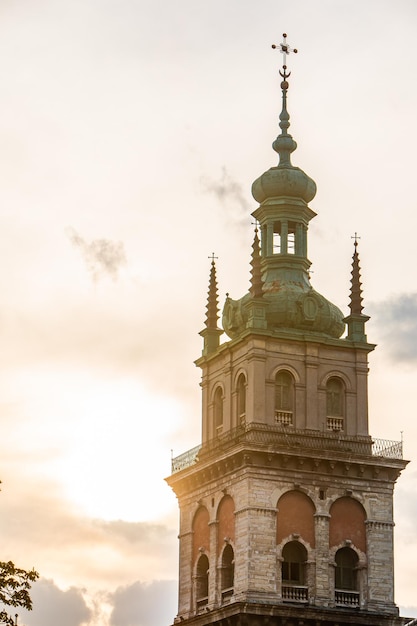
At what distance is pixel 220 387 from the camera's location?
308 feet

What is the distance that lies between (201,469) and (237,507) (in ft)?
15.8

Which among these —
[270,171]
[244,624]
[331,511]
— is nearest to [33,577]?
[244,624]

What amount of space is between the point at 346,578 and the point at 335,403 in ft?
32.9

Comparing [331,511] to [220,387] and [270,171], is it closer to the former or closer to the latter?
[220,387]

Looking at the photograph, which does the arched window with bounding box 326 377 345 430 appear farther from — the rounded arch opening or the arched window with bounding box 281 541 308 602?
the arched window with bounding box 281 541 308 602

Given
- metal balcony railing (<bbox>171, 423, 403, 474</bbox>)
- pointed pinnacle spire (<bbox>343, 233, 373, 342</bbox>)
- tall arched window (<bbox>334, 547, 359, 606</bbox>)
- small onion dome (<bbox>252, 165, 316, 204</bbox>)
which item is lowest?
tall arched window (<bbox>334, 547, 359, 606</bbox>)

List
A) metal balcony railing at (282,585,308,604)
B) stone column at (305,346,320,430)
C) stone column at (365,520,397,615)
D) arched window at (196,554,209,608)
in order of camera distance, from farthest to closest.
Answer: arched window at (196,554,209,608), stone column at (305,346,320,430), stone column at (365,520,397,615), metal balcony railing at (282,585,308,604)

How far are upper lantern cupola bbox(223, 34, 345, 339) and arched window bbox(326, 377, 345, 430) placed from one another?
3.21 meters

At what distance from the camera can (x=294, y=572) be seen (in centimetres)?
8625

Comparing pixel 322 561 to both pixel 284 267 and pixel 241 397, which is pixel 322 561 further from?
pixel 284 267

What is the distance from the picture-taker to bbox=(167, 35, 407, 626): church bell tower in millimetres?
85688

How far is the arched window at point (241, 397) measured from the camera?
9062 centimetres

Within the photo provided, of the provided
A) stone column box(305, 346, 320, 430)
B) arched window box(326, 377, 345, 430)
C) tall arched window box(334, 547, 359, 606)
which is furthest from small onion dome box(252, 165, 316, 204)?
tall arched window box(334, 547, 359, 606)

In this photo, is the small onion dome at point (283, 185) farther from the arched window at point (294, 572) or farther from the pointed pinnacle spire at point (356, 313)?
the arched window at point (294, 572)
